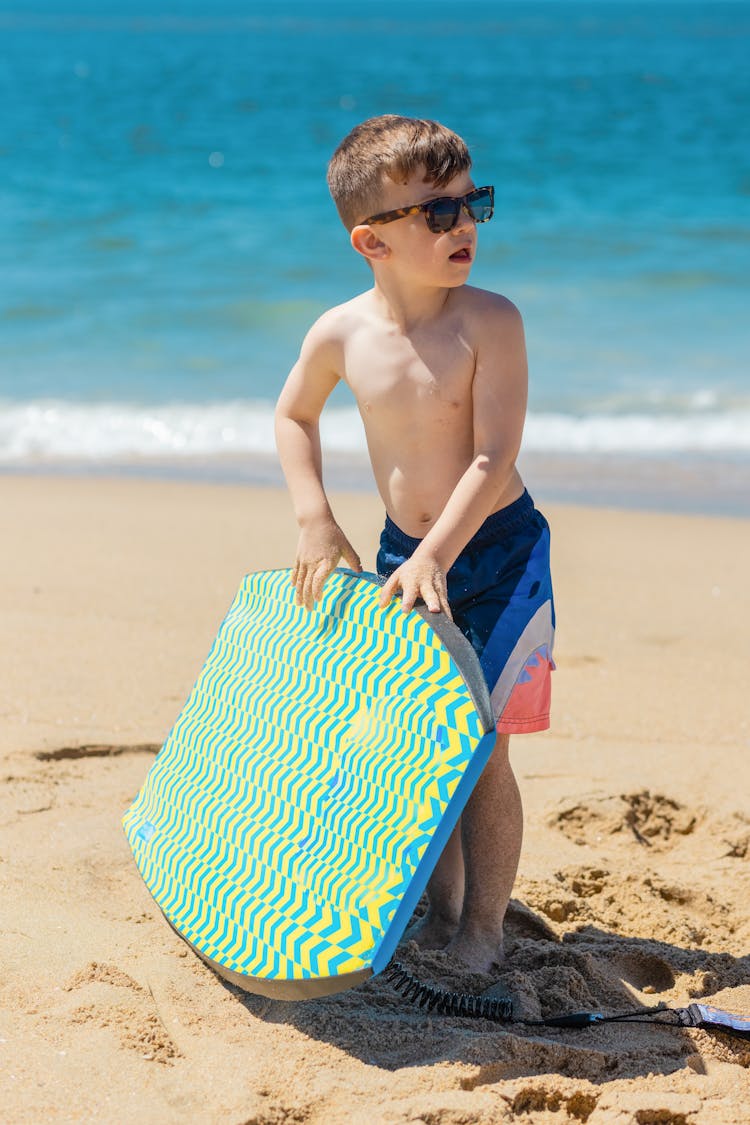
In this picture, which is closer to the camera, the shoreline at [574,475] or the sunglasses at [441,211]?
the sunglasses at [441,211]

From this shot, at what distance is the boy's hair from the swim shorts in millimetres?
599

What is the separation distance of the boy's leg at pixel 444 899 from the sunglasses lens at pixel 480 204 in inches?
45.3

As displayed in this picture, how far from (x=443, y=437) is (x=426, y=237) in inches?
13.7

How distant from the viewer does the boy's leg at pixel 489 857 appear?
2.33 meters

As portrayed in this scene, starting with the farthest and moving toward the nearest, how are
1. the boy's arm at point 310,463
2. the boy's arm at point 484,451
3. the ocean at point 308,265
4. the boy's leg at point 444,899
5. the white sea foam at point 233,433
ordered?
the ocean at point 308,265
the white sea foam at point 233,433
the boy's leg at point 444,899
the boy's arm at point 310,463
the boy's arm at point 484,451

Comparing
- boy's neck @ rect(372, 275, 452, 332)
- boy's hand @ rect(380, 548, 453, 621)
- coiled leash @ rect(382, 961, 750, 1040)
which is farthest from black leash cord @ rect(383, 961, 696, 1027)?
boy's neck @ rect(372, 275, 452, 332)

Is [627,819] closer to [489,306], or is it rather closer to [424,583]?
[424,583]

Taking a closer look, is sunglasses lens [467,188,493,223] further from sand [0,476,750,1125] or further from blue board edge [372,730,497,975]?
sand [0,476,750,1125]

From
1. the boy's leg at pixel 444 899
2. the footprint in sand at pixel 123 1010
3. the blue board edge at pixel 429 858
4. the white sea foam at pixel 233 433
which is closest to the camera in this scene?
the blue board edge at pixel 429 858

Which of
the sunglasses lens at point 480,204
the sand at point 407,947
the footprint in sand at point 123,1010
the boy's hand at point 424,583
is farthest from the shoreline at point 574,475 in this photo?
the footprint in sand at point 123,1010

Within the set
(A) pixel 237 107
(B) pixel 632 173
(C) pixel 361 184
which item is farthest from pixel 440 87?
(C) pixel 361 184

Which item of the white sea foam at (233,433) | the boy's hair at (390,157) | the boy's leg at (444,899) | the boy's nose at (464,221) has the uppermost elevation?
the boy's hair at (390,157)

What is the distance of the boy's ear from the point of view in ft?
7.29

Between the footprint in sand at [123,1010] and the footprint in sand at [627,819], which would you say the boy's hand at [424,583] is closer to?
the footprint in sand at [123,1010]
